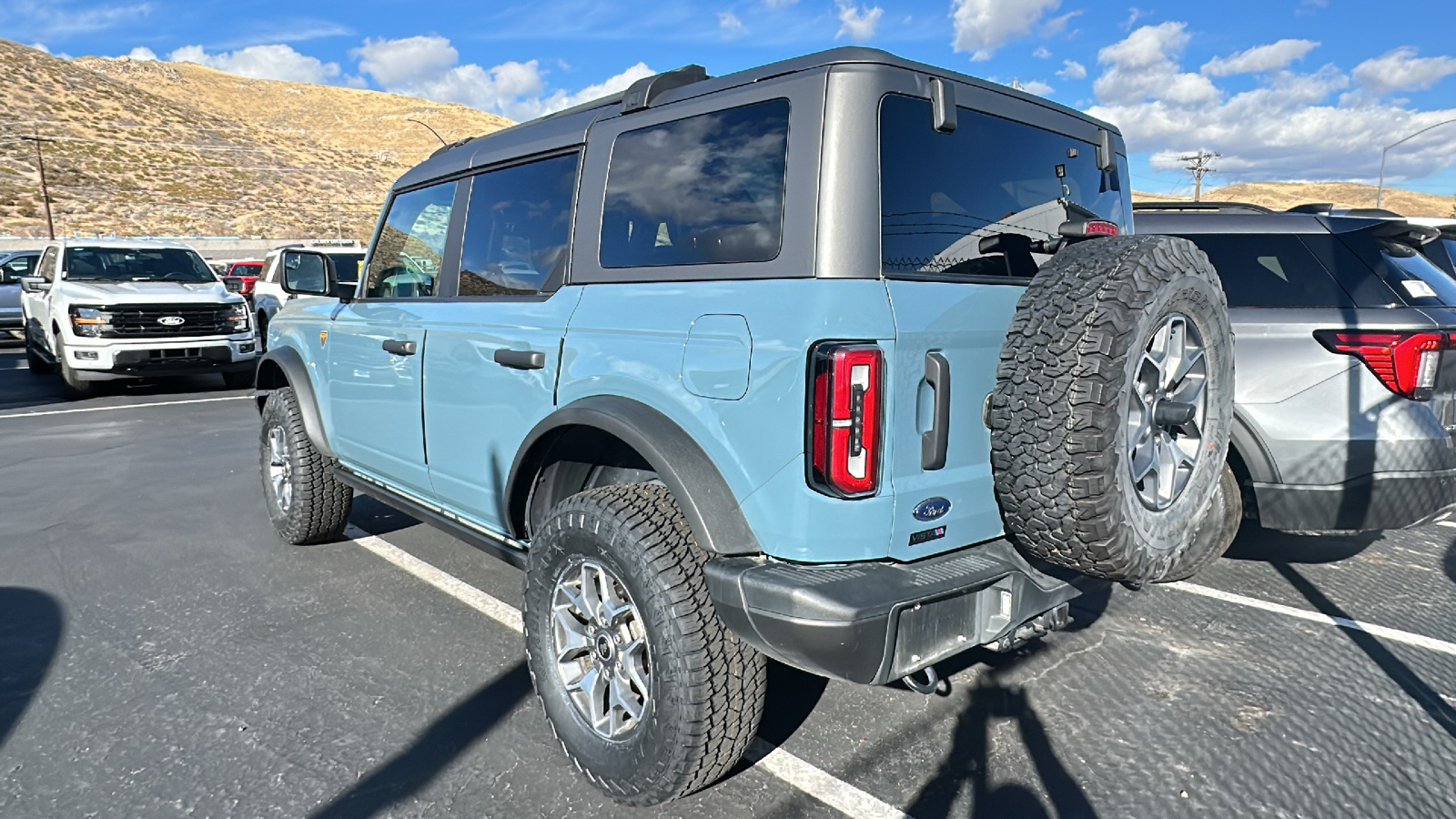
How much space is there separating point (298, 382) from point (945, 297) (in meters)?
3.60

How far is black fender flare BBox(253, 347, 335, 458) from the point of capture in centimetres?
452

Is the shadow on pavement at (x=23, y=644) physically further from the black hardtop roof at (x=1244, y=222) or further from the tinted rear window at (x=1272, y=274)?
the black hardtop roof at (x=1244, y=222)

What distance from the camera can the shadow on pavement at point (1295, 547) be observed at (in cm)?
484

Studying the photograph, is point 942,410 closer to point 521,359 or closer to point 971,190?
point 971,190

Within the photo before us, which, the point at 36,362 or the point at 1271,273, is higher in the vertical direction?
the point at 1271,273

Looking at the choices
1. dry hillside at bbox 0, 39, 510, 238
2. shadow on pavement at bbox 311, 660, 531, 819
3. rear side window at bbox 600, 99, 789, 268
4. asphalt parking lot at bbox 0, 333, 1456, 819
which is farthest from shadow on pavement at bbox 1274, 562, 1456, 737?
dry hillside at bbox 0, 39, 510, 238

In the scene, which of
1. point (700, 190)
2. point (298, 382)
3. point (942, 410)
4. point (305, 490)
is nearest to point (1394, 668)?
point (942, 410)

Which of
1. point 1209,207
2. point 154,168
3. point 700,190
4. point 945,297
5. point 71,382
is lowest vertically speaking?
point 71,382

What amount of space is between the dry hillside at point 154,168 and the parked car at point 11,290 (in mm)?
25289

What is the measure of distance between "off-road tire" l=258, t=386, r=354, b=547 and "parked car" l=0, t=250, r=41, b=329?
1511 centimetres

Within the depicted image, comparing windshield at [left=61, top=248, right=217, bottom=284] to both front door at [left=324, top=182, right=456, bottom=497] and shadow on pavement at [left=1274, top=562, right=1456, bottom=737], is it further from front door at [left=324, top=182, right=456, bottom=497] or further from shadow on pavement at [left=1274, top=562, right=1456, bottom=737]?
shadow on pavement at [left=1274, top=562, right=1456, bottom=737]

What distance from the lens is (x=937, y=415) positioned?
227 centimetres

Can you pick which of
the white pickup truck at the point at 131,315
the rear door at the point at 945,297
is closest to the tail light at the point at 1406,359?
the rear door at the point at 945,297

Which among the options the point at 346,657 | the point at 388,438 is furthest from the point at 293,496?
the point at 346,657
